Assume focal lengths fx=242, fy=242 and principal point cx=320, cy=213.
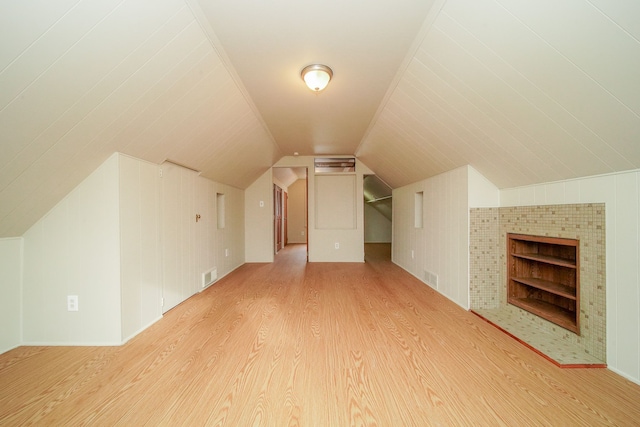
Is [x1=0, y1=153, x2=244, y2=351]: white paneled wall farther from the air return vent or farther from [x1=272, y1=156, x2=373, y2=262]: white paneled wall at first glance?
the air return vent

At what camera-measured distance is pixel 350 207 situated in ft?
18.7

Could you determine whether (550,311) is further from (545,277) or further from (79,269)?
(79,269)

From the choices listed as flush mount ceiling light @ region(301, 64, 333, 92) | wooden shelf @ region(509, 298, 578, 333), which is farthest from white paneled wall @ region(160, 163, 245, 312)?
wooden shelf @ region(509, 298, 578, 333)

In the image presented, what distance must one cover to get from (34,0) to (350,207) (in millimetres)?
5110

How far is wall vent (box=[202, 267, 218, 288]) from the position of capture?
11.9ft

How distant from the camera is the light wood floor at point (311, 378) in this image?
4.20ft

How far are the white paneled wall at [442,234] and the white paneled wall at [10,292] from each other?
4.23 meters

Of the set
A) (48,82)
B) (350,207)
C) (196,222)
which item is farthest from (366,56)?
(350,207)

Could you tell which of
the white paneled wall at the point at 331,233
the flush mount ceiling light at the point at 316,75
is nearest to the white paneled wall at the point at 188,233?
the white paneled wall at the point at 331,233

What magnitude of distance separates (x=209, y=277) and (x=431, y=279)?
135 inches

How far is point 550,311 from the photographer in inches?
87.0

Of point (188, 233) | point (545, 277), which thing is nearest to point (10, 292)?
point (188, 233)

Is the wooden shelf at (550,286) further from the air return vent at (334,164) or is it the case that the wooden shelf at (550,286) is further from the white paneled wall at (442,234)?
the air return vent at (334,164)

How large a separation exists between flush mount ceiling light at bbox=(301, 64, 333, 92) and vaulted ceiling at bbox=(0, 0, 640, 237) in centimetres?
7
